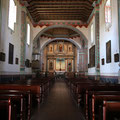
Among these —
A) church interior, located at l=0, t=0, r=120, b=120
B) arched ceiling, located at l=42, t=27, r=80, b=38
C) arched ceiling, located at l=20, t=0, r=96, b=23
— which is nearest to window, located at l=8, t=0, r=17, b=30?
church interior, located at l=0, t=0, r=120, b=120

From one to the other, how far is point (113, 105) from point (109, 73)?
786cm

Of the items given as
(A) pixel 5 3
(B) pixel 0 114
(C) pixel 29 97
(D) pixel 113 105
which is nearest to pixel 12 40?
(A) pixel 5 3

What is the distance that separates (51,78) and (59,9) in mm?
6969

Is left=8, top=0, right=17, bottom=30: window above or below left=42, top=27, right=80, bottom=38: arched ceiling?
below

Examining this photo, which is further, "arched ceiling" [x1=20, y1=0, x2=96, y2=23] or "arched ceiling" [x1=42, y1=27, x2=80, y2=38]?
"arched ceiling" [x1=42, y1=27, x2=80, y2=38]

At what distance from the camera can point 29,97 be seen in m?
3.60

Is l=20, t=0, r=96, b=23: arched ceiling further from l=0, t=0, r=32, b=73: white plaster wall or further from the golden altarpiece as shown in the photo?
the golden altarpiece

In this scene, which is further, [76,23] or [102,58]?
[76,23]

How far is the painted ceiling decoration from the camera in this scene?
12992 mm

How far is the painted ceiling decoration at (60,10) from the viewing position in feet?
42.6

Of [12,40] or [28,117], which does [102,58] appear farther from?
[28,117]

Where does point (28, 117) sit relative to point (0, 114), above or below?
below

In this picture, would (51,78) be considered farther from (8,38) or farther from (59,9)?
(59,9)

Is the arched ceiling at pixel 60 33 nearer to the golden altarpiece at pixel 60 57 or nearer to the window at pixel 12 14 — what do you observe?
the golden altarpiece at pixel 60 57
